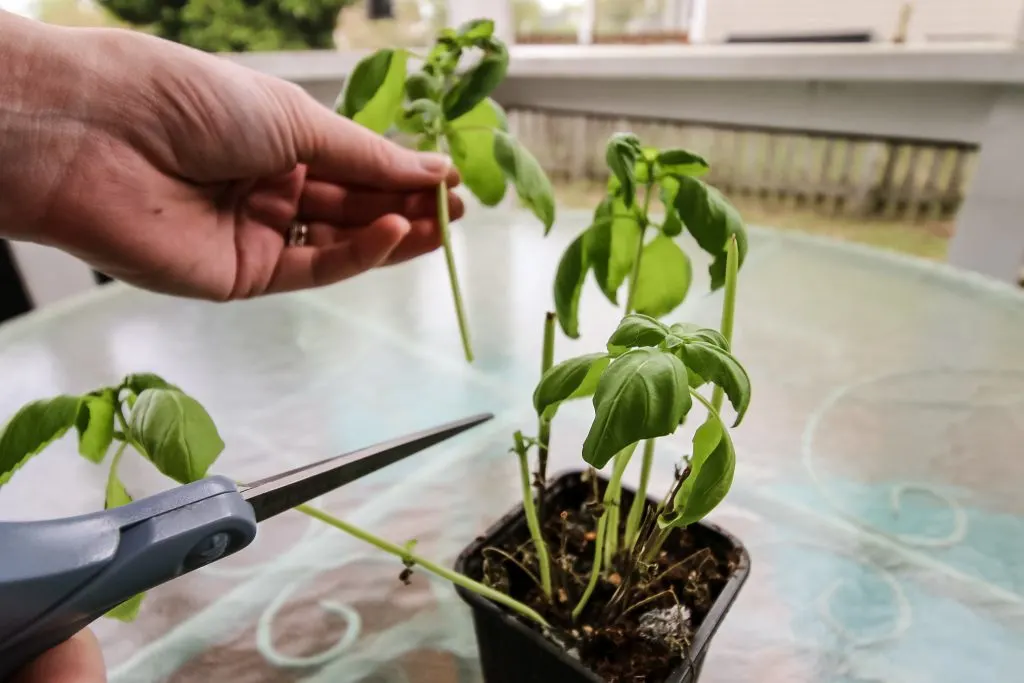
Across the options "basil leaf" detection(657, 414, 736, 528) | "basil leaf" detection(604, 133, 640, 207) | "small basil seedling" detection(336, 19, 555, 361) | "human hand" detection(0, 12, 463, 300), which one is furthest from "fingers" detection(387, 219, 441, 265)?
"basil leaf" detection(657, 414, 736, 528)

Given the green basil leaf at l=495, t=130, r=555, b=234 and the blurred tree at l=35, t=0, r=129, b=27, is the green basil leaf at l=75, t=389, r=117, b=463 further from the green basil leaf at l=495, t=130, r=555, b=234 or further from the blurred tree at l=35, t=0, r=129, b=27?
the blurred tree at l=35, t=0, r=129, b=27

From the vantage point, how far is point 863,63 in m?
1.32

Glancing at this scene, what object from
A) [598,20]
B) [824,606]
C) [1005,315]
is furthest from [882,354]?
[598,20]

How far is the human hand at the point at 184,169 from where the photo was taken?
52cm

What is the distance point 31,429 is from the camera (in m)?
0.35

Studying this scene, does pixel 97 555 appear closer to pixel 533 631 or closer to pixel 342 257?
pixel 533 631

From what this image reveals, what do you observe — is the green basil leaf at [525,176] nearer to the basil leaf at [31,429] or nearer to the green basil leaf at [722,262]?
the green basil leaf at [722,262]

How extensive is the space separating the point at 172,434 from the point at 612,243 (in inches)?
11.3

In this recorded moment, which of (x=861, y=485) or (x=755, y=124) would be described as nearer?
(x=861, y=485)

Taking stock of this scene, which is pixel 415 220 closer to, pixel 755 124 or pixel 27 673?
pixel 27 673

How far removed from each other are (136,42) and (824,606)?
0.72 meters

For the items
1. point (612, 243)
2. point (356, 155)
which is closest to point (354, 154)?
point (356, 155)

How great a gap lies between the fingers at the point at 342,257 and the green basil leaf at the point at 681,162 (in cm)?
34

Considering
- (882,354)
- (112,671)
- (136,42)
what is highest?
(136,42)
